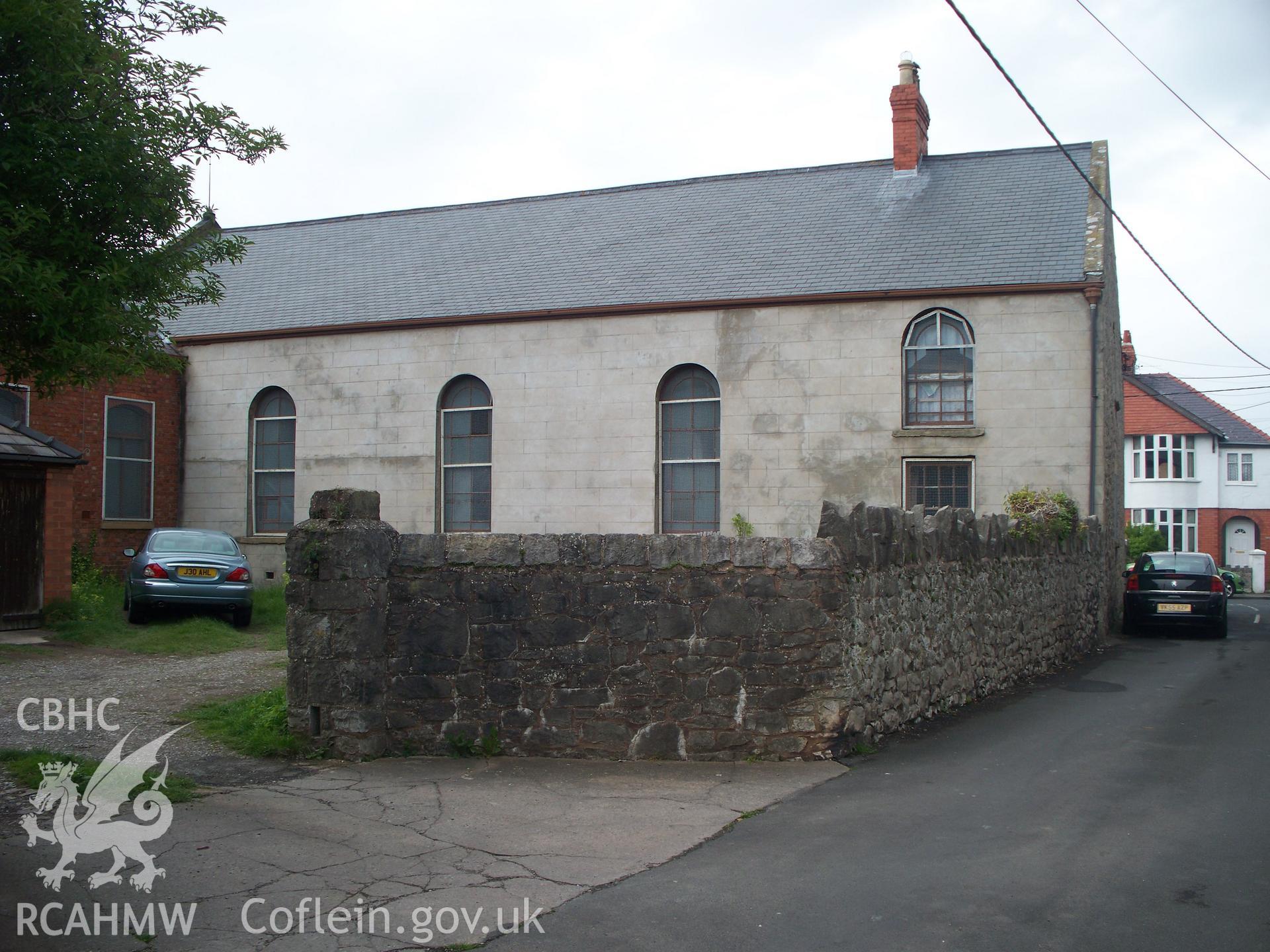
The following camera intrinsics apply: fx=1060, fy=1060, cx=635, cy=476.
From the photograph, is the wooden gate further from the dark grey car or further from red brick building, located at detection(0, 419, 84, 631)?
the dark grey car

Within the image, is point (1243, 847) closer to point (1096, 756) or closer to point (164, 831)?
point (1096, 756)

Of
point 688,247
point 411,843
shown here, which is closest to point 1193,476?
point 688,247

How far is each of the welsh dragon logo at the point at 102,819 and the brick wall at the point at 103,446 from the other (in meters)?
13.6

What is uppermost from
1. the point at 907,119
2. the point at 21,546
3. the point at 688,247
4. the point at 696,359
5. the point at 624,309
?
the point at 907,119

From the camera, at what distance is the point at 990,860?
18.5ft

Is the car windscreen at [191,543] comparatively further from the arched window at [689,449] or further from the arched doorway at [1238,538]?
the arched doorway at [1238,538]

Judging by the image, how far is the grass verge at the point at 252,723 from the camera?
7.80 m

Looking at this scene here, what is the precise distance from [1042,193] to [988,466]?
5.78 meters

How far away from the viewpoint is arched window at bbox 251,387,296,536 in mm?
22047

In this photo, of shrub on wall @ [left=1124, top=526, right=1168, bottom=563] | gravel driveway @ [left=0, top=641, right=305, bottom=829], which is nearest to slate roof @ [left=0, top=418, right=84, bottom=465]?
gravel driveway @ [left=0, top=641, right=305, bottom=829]

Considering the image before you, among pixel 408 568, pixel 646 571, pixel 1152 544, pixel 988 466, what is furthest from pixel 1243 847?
pixel 1152 544

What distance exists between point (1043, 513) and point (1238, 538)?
37211 mm

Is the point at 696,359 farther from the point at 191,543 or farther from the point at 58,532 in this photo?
the point at 58,532

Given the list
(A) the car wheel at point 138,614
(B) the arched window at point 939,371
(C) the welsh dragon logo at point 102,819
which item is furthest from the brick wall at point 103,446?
(C) the welsh dragon logo at point 102,819
